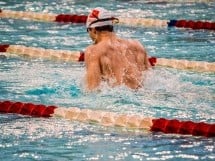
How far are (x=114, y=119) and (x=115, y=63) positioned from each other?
75 centimetres

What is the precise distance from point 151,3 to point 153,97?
6459 mm

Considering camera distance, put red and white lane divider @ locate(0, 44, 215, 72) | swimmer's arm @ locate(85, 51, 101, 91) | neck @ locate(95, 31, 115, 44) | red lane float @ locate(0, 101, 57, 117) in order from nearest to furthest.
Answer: red lane float @ locate(0, 101, 57, 117) < swimmer's arm @ locate(85, 51, 101, 91) < neck @ locate(95, 31, 115, 44) < red and white lane divider @ locate(0, 44, 215, 72)

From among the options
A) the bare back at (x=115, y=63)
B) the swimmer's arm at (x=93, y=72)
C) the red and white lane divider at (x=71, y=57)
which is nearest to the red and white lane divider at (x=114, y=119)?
the swimmer's arm at (x=93, y=72)

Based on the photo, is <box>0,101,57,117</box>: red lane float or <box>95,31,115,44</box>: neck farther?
<box>95,31,115,44</box>: neck

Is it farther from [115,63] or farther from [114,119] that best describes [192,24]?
[114,119]

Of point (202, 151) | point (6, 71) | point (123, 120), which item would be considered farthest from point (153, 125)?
point (6, 71)

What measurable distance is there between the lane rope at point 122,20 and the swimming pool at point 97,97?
17 centimetres

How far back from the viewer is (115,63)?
4.85m

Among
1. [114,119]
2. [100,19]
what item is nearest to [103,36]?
[100,19]

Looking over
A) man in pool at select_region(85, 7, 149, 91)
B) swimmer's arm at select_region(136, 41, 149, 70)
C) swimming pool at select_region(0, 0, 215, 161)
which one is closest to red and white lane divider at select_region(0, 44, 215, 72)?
swimming pool at select_region(0, 0, 215, 161)

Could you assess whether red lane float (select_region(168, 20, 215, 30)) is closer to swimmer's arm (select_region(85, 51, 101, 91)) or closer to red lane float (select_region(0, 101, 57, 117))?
swimmer's arm (select_region(85, 51, 101, 91))

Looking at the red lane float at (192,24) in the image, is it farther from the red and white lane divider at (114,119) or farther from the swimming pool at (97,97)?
the red and white lane divider at (114,119)

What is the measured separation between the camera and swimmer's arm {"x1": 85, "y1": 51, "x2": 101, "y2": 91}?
188 inches

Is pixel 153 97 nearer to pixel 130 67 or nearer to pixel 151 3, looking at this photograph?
pixel 130 67
